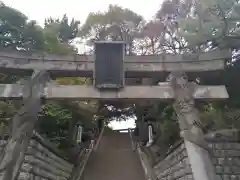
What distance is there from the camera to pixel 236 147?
28.8 ft

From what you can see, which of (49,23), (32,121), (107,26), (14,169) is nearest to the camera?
(14,169)

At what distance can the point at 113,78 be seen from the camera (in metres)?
8.28

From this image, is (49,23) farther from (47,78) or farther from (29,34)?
(47,78)

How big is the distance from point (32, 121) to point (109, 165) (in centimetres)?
751

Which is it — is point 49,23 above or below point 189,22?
above

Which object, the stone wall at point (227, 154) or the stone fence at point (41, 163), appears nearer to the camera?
the stone wall at point (227, 154)

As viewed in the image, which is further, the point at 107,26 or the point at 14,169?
the point at 107,26

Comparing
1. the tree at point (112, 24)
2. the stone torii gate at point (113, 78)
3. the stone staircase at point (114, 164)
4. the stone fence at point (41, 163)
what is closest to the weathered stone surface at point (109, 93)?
the stone torii gate at point (113, 78)

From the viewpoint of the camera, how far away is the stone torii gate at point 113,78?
7898mm

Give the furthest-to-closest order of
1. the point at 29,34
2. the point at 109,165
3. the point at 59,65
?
the point at 29,34, the point at 109,165, the point at 59,65

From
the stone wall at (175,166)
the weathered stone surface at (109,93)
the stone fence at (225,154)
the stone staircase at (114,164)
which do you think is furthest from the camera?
the stone staircase at (114,164)

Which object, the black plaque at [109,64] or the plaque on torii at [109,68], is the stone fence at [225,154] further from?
the black plaque at [109,64]

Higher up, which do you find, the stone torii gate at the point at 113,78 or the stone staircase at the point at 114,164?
the stone torii gate at the point at 113,78

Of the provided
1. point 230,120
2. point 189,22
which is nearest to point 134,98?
point 230,120
